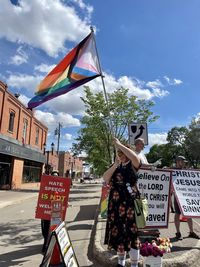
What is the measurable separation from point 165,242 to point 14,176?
25990 mm

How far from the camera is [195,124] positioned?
66.3 meters

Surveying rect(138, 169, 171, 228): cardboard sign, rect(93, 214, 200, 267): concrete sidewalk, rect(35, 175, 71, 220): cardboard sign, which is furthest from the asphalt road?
rect(138, 169, 171, 228): cardboard sign

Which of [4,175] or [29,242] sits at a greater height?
[4,175]

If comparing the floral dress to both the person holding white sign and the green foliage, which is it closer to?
A: the person holding white sign

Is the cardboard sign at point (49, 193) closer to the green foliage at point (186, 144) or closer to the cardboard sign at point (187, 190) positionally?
the cardboard sign at point (187, 190)

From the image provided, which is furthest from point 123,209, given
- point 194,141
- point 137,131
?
point 194,141

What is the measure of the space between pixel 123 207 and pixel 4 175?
2529 cm

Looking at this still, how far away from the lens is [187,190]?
6.91 metres

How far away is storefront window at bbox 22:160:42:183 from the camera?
3353 cm

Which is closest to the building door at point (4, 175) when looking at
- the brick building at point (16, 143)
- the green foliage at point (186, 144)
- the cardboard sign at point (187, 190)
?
the brick building at point (16, 143)

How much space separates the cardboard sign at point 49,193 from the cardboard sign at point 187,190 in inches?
91.6

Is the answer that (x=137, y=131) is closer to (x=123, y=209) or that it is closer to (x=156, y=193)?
(x=156, y=193)

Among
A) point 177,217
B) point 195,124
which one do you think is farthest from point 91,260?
point 195,124

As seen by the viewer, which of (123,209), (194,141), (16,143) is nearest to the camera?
(123,209)
